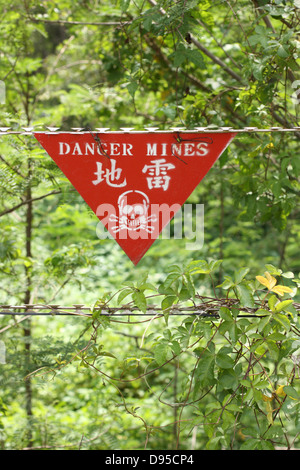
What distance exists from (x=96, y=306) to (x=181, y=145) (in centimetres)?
67

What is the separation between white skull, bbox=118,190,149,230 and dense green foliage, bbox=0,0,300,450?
0.21m

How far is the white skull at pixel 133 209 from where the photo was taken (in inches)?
67.8

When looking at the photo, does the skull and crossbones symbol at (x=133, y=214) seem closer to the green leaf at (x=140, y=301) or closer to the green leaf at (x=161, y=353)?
the green leaf at (x=140, y=301)

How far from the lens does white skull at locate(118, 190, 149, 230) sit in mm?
1723

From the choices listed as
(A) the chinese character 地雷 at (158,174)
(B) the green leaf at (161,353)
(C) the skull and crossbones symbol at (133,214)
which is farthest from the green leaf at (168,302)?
(A) the chinese character 地雷 at (158,174)

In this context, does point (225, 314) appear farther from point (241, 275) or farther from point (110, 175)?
point (110, 175)

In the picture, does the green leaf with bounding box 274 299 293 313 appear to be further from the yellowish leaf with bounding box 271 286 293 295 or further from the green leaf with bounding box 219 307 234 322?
the green leaf with bounding box 219 307 234 322

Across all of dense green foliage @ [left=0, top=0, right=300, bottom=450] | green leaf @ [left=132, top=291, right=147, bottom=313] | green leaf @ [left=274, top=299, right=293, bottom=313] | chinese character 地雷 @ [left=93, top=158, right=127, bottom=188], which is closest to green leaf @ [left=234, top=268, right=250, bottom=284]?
dense green foliage @ [left=0, top=0, right=300, bottom=450]

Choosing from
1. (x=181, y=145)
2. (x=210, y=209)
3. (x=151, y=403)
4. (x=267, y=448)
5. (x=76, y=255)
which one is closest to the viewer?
(x=267, y=448)

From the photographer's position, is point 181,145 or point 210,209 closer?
point 181,145
